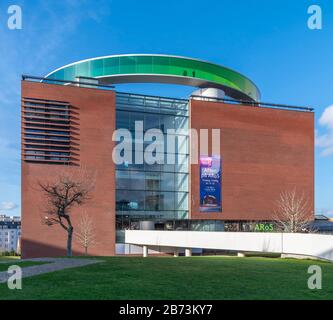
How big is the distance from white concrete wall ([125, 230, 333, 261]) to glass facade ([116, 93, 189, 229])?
3.47 m

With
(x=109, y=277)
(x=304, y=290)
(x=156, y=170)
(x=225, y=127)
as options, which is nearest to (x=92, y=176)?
(x=156, y=170)

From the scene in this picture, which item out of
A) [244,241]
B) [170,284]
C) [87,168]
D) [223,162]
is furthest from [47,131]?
[170,284]

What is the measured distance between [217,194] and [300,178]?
11080 millimetres

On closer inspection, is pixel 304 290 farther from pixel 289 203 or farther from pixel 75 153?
pixel 289 203

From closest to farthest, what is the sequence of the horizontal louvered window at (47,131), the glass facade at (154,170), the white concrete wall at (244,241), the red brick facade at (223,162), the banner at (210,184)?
the white concrete wall at (244,241)
the red brick facade at (223,162)
the horizontal louvered window at (47,131)
the glass facade at (154,170)
the banner at (210,184)

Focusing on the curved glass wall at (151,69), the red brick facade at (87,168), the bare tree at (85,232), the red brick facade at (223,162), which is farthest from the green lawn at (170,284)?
the curved glass wall at (151,69)

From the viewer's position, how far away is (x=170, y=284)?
34.4ft

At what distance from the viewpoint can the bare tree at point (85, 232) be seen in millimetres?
37094

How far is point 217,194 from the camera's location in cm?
4391

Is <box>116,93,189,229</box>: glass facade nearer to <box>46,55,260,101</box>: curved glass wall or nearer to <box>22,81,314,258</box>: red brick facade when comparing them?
<box>22,81,314,258</box>: red brick facade

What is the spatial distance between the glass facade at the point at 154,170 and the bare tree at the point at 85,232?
11.9ft

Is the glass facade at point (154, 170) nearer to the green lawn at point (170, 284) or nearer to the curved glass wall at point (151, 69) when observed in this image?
the curved glass wall at point (151, 69)

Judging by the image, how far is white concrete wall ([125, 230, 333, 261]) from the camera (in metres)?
21.4

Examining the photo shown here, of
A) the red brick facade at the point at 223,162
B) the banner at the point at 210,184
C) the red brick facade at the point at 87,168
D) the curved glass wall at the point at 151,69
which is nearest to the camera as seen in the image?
the red brick facade at the point at 87,168
